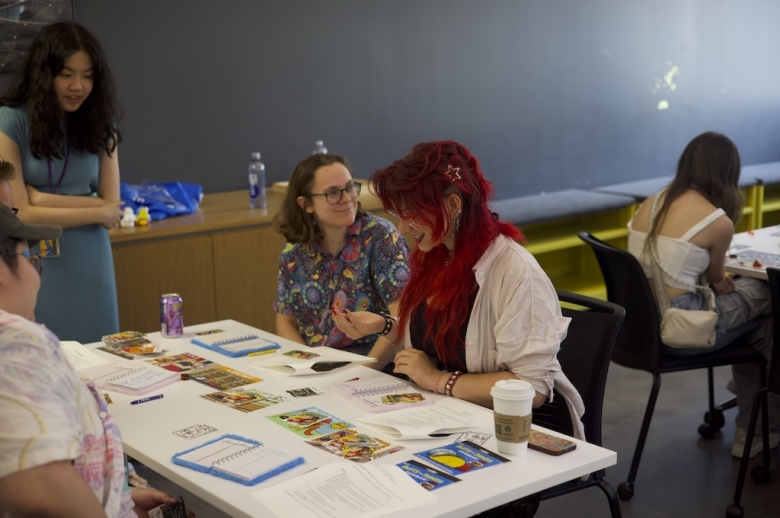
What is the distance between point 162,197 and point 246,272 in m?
0.52

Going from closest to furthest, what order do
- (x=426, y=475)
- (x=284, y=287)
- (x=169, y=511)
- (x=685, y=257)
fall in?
(x=426, y=475) → (x=169, y=511) → (x=284, y=287) → (x=685, y=257)

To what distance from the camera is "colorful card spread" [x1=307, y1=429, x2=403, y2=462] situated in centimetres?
189

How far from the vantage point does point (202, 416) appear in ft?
7.12

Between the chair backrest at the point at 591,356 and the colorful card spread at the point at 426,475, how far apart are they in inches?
29.2

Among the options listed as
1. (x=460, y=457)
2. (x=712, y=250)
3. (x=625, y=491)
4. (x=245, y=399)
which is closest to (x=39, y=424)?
(x=460, y=457)

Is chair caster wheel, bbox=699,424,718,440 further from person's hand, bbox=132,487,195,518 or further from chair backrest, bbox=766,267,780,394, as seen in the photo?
person's hand, bbox=132,487,195,518

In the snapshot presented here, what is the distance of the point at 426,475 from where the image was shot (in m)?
1.78

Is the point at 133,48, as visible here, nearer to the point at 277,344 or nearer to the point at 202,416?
the point at 277,344

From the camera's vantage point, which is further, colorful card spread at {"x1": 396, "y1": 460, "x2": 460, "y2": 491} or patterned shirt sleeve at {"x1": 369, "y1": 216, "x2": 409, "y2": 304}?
patterned shirt sleeve at {"x1": 369, "y1": 216, "x2": 409, "y2": 304}

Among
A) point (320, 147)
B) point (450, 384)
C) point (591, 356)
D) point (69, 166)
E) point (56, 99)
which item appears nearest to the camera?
point (450, 384)

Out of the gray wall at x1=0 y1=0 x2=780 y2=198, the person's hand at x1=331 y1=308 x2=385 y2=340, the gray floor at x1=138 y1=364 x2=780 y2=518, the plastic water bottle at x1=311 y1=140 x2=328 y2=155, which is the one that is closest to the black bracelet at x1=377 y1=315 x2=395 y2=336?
the person's hand at x1=331 y1=308 x2=385 y2=340

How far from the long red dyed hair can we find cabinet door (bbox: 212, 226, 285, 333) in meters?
2.00

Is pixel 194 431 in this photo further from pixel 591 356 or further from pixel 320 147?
pixel 320 147

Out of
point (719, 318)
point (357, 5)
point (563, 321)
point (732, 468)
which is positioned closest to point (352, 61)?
point (357, 5)
